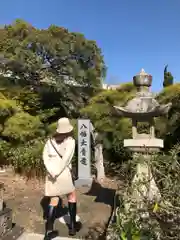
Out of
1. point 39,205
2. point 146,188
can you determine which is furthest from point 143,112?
point 39,205

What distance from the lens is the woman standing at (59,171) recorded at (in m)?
2.92

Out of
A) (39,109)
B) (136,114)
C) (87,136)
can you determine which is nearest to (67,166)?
(136,114)

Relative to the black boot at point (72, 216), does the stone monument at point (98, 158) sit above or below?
above

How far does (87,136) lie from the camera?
5.62m

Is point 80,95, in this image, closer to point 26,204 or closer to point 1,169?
point 1,169

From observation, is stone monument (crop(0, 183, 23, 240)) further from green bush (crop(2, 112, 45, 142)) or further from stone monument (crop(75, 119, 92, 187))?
green bush (crop(2, 112, 45, 142))

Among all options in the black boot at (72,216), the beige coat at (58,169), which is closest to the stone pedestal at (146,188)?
the beige coat at (58,169)

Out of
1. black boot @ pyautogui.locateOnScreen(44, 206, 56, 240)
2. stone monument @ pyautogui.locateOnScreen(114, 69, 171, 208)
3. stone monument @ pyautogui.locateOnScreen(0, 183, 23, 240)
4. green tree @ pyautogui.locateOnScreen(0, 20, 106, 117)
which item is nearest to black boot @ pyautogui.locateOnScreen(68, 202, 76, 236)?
black boot @ pyautogui.locateOnScreen(44, 206, 56, 240)

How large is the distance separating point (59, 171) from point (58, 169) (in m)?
0.03

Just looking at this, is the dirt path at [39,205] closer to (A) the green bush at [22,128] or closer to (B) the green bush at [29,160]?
(B) the green bush at [29,160]

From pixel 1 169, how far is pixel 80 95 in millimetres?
4103

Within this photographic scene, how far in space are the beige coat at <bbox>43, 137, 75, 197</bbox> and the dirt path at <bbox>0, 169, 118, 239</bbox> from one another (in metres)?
0.68

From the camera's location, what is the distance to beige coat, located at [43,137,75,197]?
293 cm

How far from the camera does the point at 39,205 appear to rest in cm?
442
